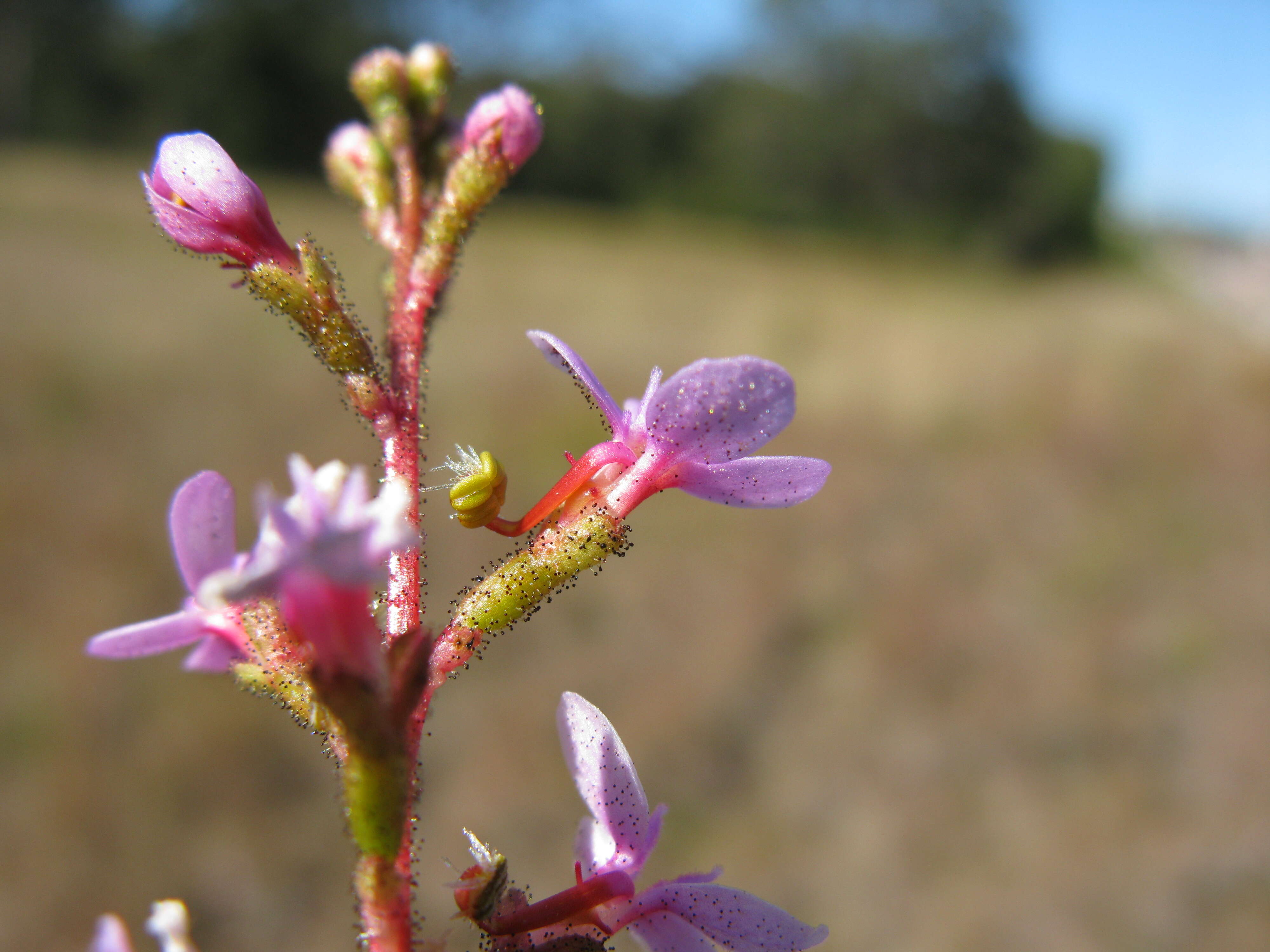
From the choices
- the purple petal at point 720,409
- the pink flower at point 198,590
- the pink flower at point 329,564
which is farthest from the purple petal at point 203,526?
the purple petal at point 720,409

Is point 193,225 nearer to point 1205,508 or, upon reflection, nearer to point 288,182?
point 1205,508

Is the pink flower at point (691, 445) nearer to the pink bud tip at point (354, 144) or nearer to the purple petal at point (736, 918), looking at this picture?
the purple petal at point (736, 918)

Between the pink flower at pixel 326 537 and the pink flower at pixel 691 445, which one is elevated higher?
the pink flower at pixel 691 445

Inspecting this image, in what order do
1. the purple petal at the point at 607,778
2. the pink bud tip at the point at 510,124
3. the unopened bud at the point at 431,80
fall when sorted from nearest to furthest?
the purple petal at the point at 607,778 → the pink bud tip at the point at 510,124 → the unopened bud at the point at 431,80

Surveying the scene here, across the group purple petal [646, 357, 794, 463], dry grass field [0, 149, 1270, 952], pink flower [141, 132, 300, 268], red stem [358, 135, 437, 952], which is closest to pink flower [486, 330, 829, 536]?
purple petal [646, 357, 794, 463]

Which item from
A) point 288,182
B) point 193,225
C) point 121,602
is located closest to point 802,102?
point 288,182

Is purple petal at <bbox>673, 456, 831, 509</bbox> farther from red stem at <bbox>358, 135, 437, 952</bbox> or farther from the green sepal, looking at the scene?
red stem at <bbox>358, 135, 437, 952</bbox>

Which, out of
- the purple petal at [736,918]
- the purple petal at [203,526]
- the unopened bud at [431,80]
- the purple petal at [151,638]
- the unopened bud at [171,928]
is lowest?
the unopened bud at [171,928]
